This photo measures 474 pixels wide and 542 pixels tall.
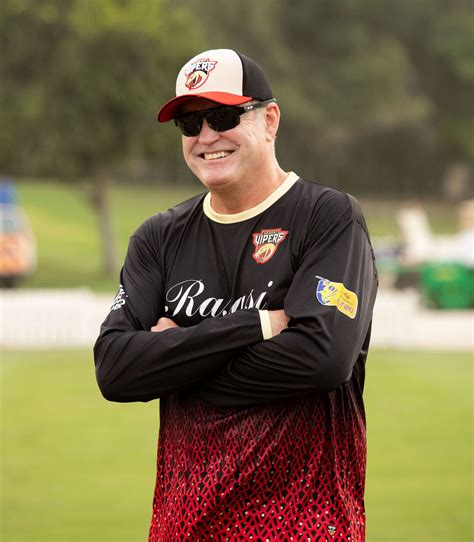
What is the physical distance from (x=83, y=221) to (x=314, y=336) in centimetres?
3936

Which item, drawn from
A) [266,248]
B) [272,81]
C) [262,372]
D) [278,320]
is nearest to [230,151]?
[266,248]

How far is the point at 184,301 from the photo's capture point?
10.7 ft

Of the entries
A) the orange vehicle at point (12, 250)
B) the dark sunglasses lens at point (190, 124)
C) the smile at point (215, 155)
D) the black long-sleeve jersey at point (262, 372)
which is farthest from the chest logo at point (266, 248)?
the orange vehicle at point (12, 250)

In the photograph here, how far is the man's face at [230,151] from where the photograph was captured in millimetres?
3154

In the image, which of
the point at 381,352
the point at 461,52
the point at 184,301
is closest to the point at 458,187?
the point at 461,52

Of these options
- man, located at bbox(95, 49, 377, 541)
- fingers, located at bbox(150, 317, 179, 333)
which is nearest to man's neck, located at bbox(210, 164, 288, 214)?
man, located at bbox(95, 49, 377, 541)

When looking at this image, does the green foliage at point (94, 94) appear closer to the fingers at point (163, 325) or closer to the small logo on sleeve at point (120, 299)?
the small logo on sleeve at point (120, 299)

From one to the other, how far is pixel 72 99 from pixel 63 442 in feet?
65.4

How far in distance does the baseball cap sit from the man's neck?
9.0 inches

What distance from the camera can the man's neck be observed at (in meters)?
3.18

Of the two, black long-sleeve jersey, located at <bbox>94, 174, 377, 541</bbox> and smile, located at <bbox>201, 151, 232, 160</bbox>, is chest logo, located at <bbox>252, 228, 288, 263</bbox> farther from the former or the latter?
smile, located at <bbox>201, 151, 232, 160</bbox>

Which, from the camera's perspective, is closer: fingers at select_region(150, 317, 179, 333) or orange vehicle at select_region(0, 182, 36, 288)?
fingers at select_region(150, 317, 179, 333)

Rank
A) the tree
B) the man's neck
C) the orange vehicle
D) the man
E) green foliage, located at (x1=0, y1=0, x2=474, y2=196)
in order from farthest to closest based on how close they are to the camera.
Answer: green foliage, located at (x1=0, y1=0, x2=474, y2=196)
the tree
the orange vehicle
the man's neck
the man

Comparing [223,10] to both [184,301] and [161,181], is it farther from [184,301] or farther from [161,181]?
[184,301]
